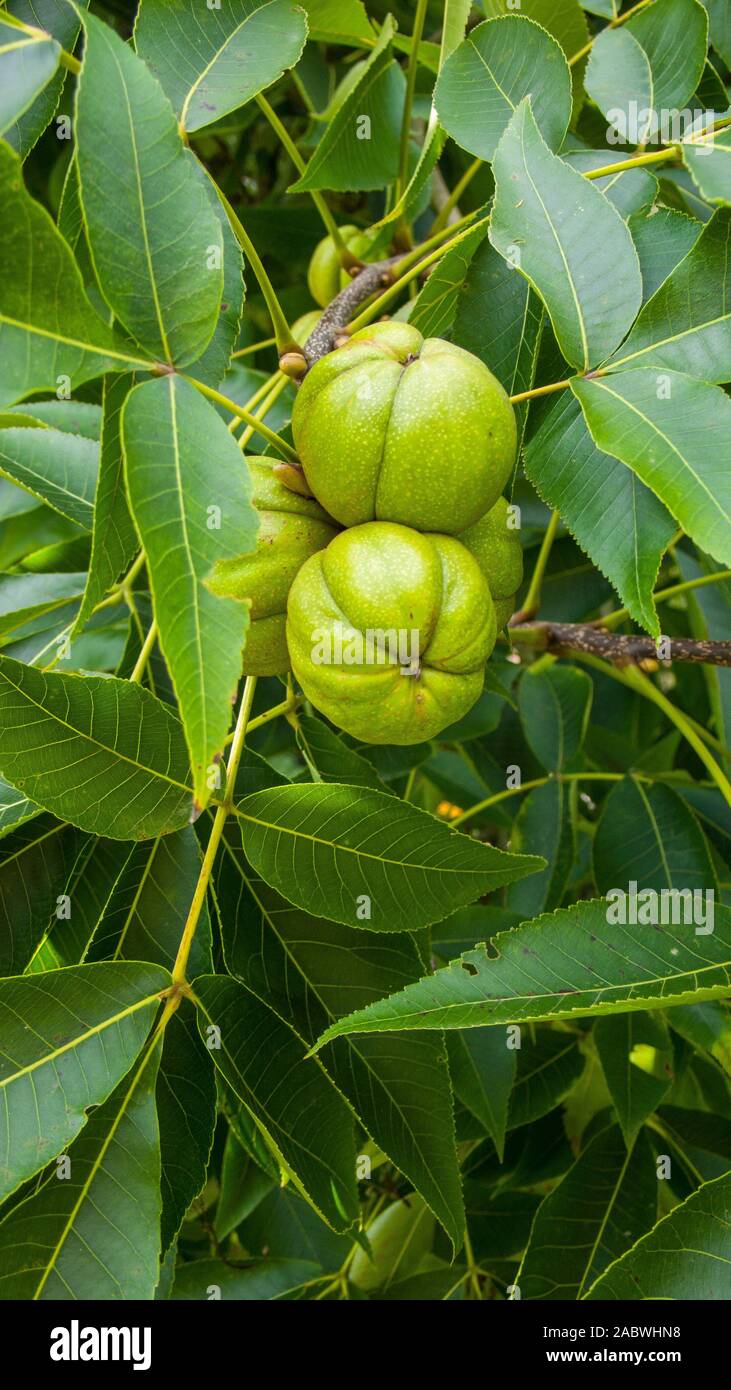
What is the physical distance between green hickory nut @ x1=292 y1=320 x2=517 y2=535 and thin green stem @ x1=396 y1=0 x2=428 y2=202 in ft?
2.85

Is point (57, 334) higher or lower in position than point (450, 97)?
lower

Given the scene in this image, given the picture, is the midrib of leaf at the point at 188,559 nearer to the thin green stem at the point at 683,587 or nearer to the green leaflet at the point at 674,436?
the green leaflet at the point at 674,436

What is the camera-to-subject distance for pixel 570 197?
1396 mm

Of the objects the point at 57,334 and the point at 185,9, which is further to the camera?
the point at 185,9

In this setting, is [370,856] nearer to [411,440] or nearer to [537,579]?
[411,440]

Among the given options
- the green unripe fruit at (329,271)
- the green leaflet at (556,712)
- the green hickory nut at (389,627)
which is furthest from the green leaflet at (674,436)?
the green unripe fruit at (329,271)

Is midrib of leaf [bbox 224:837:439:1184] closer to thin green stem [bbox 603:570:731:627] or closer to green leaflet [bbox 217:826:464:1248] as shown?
green leaflet [bbox 217:826:464:1248]

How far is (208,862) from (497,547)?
0.58m

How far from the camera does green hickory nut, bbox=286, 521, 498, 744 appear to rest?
52.3 inches

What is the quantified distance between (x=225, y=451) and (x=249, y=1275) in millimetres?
1857

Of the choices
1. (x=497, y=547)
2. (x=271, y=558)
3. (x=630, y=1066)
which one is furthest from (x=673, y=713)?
(x=271, y=558)
